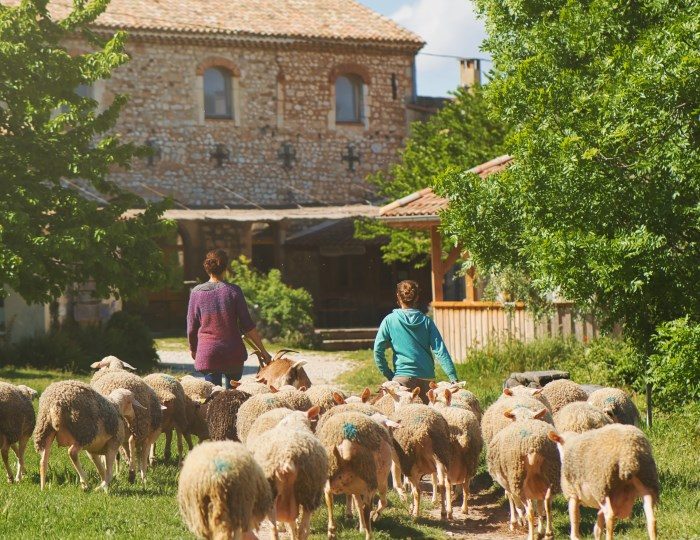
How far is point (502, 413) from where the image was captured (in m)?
9.04

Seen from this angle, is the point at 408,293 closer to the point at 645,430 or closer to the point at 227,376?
the point at 227,376

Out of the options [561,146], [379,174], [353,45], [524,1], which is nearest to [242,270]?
[379,174]

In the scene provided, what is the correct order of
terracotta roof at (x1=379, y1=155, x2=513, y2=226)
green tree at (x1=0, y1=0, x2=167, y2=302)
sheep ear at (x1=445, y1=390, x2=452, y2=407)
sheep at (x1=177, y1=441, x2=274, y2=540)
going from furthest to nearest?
terracotta roof at (x1=379, y1=155, x2=513, y2=226) → green tree at (x1=0, y1=0, x2=167, y2=302) → sheep ear at (x1=445, y1=390, x2=452, y2=407) → sheep at (x1=177, y1=441, x2=274, y2=540)

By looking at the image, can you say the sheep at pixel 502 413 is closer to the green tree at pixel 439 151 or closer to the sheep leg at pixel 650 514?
the sheep leg at pixel 650 514

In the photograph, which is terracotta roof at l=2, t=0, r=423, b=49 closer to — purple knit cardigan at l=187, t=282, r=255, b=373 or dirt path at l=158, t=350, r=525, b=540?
purple knit cardigan at l=187, t=282, r=255, b=373

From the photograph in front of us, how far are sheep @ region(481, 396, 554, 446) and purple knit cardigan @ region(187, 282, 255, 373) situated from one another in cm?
224

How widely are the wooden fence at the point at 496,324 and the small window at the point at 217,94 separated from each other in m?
12.6

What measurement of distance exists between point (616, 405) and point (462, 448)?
1486 millimetres

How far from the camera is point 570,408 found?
8.51 metres

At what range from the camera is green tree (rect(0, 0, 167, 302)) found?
17.0 metres

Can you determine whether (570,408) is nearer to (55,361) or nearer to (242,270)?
(55,361)

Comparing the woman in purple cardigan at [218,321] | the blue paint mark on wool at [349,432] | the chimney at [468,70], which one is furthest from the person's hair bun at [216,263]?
the chimney at [468,70]

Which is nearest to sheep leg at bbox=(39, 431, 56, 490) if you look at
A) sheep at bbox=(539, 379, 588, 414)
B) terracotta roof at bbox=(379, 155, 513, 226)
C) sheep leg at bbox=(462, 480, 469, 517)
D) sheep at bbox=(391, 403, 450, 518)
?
sheep at bbox=(391, 403, 450, 518)

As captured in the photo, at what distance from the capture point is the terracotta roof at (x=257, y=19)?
97.0ft
